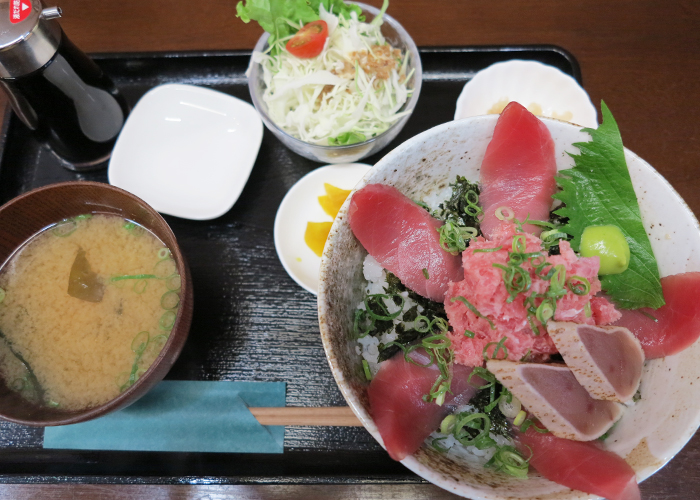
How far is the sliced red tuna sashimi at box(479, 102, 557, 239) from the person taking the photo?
1.21 meters

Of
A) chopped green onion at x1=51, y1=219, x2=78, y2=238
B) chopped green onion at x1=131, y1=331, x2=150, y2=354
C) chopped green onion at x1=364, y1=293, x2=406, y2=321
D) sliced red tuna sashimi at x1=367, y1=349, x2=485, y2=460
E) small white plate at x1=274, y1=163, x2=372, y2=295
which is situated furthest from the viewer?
small white plate at x1=274, y1=163, x2=372, y2=295

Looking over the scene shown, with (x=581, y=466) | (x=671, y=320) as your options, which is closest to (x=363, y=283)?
(x=581, y=466)

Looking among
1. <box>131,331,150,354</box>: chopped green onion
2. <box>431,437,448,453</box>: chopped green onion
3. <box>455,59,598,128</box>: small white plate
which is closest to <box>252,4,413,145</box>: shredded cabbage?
<box>455,59,598,128</box>: small white plate

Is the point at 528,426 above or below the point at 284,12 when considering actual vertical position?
below

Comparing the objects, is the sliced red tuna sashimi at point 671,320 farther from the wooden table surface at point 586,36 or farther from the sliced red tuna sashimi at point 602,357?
the wooden table surface at point 586,36

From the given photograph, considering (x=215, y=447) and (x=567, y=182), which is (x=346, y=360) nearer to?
(x=215, y=447)

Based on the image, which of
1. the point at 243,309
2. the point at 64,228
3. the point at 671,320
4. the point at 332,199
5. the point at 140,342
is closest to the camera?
the point at 671,320

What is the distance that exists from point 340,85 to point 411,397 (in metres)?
1.35

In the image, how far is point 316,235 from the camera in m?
1.76

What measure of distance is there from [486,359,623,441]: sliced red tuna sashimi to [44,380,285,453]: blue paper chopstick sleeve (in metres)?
0.84

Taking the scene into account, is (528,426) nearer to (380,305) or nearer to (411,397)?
(411,397)

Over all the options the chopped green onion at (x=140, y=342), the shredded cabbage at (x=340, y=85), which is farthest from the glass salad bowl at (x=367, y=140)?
the chopped green onion at (x=140, y=342)

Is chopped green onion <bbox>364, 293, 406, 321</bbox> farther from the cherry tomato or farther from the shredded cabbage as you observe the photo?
the cherry tomato

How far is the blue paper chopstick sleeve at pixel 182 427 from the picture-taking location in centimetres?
145
